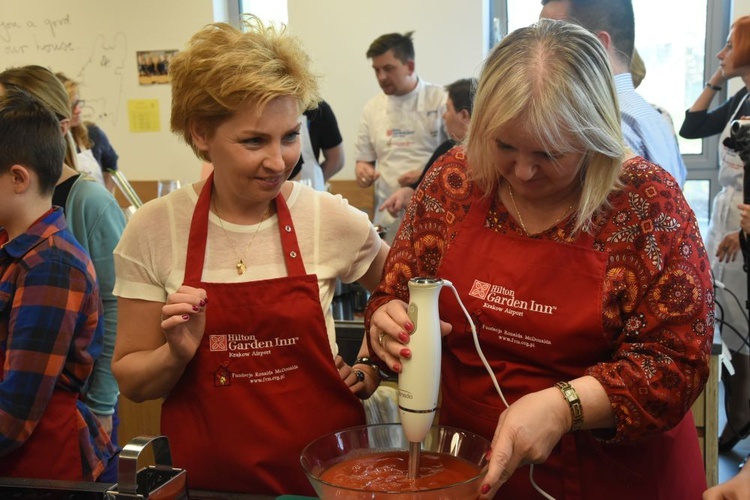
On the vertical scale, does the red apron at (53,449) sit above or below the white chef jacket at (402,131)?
below

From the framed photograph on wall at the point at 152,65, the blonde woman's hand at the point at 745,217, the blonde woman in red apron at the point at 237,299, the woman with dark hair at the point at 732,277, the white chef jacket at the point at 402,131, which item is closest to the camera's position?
the blonde woman in red apron at the point at 237,299

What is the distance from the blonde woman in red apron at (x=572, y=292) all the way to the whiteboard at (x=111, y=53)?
479cm

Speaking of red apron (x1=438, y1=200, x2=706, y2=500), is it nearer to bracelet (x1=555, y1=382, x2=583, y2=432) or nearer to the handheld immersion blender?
bracelet (x1=555, y1=382, x2=583, y2=432)

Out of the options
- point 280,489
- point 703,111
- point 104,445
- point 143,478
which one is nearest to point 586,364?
point 280,489

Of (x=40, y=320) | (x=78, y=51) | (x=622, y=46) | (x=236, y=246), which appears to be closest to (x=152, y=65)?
(x=78, y=51)

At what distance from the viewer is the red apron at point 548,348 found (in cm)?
120

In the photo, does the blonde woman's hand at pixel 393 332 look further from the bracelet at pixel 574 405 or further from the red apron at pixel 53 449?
the red apron at pixel 53 449

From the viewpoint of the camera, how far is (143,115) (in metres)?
5.83

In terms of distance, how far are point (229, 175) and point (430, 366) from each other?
60 centimetres

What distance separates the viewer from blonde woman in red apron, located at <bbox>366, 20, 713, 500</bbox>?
1129 millimetres

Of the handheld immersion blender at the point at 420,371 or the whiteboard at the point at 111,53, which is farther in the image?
the whiteboard at the point at 111,53

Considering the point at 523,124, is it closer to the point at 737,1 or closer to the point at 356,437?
the point at 356,437

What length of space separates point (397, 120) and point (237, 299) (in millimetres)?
3404

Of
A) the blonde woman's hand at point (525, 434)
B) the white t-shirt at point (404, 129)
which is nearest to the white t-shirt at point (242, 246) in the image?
the blonde woman's hand at point (525, 434)
